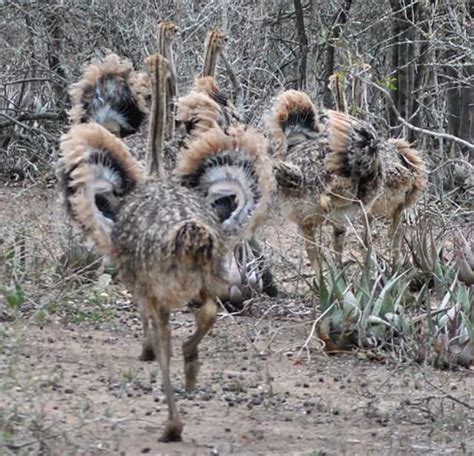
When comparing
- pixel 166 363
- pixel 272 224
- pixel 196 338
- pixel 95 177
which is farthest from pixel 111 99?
pixel 166 363

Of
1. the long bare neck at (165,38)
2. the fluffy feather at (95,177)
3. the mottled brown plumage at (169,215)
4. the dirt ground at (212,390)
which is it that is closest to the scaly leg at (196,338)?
the mottled brown plumage at (169,215)

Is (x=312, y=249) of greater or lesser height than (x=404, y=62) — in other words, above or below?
below

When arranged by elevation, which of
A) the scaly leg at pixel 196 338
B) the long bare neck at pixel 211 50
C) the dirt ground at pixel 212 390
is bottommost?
the dirt ground at pixel 212 390

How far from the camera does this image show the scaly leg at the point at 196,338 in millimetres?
6383

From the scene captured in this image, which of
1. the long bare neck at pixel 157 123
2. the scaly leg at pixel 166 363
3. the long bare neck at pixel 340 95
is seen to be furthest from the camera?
the long bare neck at pixel 340 95

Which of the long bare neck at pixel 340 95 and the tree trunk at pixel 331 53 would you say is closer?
the long bare neck at pixel 340 95

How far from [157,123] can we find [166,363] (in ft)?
4.67

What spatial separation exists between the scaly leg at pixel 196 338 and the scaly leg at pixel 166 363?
0.76ft

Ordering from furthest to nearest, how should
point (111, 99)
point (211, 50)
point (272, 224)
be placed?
point (272, 224) < point (211, 50) < point (111, 99)

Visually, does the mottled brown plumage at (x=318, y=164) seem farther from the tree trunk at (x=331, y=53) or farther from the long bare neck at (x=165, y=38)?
the tree trunk at (x=331, y=53)

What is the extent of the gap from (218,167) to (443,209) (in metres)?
4.86

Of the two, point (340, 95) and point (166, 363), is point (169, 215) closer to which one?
point (166, 363)

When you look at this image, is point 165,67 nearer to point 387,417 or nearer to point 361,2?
point 387,417

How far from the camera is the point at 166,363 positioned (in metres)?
6.09
